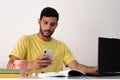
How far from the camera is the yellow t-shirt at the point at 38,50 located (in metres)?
2.37

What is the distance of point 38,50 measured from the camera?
2.48 metres

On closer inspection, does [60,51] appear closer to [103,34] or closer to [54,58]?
[54,58]

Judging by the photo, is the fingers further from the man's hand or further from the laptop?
the laptop

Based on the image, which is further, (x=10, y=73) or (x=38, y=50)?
(x=38, y=50)

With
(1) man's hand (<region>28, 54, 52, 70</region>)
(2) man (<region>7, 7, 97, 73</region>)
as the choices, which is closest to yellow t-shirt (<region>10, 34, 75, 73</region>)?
(2) man (<region>7, 7, 97, 73</region>)

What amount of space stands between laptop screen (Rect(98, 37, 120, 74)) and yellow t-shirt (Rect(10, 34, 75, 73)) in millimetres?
869

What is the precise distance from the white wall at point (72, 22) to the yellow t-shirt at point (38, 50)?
38 centimetres

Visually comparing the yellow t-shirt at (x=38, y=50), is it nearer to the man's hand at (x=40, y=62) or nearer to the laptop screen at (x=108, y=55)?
the man's hand at (x=40, y=62)

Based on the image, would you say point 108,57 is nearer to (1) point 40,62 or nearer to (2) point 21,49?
(1) point 40,62

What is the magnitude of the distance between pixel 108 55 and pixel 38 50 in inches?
40.6

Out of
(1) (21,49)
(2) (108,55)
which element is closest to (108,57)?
(2) (108,55)

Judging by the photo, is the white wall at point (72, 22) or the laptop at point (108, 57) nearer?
the laptop at point (108, 57)

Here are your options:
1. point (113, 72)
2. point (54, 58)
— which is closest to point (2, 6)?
point (54, 58)

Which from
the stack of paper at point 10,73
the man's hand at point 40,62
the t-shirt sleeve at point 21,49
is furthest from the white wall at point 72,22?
the stack of paper at point 10,73
